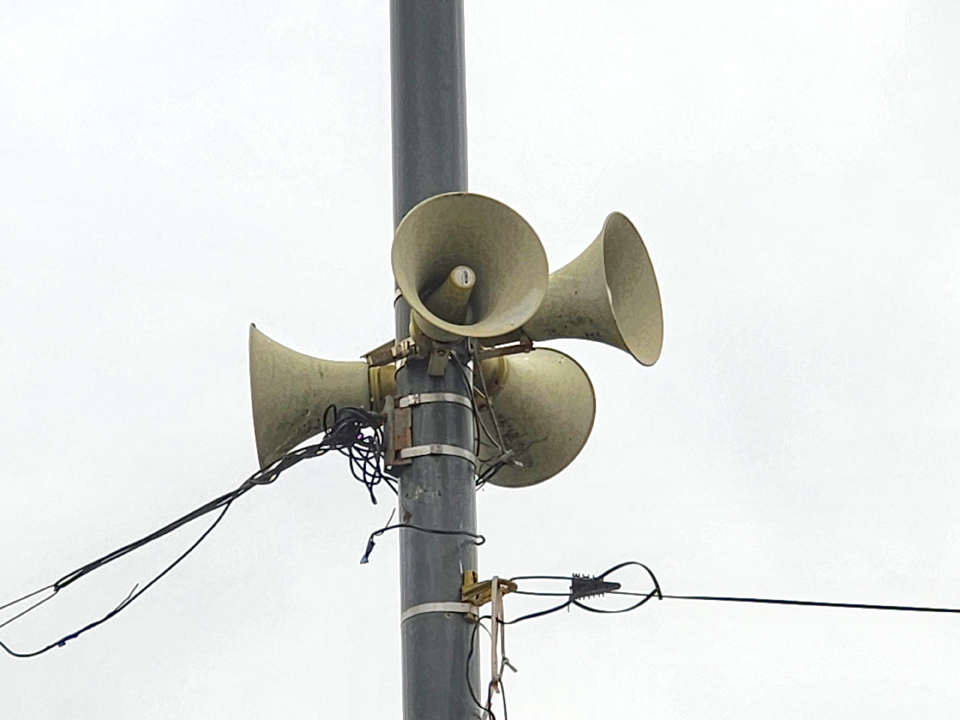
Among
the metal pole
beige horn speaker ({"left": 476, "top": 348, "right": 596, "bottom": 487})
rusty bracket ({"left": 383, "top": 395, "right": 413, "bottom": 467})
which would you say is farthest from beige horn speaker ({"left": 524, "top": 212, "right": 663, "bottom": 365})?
rusty bracket ({"left": 383, "top": 395, "right": 413, "bottom": 467})

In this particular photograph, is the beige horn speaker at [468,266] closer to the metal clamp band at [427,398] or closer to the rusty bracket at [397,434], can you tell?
the metal clamp band at [427,398]

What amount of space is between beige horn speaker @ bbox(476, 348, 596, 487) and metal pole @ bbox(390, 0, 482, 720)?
0.49 meters

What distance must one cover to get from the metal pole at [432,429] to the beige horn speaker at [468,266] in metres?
0.27

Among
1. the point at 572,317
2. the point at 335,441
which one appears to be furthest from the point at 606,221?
the point at 335,441

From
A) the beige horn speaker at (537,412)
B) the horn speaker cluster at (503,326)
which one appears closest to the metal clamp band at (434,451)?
the horn speaker cluster at (503,326)

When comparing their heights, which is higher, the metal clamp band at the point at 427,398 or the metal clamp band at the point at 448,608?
the metal clamp band at the point at 427,398

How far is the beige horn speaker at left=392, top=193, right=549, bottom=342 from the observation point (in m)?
8.24

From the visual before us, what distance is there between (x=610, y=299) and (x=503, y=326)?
2.17 ft

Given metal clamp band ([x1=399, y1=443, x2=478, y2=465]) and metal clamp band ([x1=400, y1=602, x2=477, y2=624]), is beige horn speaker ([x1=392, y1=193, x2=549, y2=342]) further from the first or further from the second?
metal clamp band ([x1=400, y1=602, x2=477, y2=624])

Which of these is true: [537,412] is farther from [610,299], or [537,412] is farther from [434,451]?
[434,451]

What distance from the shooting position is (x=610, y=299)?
868 centimetres

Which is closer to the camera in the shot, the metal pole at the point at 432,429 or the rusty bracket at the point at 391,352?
the metal pole at the point at 432,429

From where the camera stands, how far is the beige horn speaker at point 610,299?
8.66 meters

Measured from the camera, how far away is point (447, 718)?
7.77 meters
